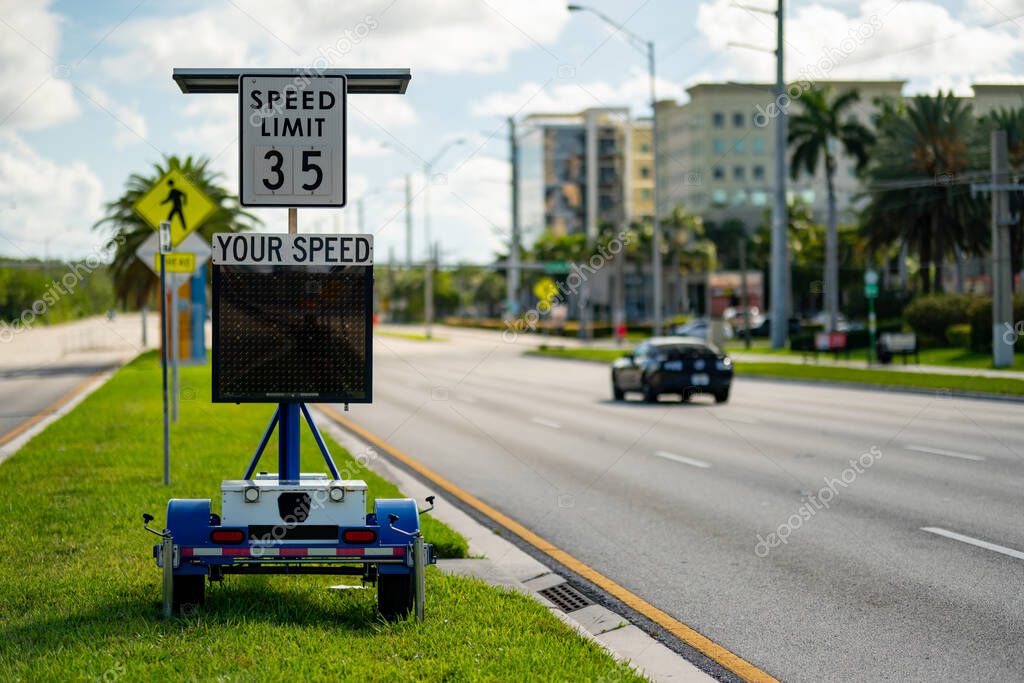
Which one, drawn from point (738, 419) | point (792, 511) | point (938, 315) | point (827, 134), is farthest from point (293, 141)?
point (827, 134)

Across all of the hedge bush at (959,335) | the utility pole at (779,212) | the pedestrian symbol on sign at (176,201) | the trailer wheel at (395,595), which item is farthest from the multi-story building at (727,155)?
the trailer wheel at (395,595)

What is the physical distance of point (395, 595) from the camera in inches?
282

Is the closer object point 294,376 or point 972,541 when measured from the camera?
point 294,376

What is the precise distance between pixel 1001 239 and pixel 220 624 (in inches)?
1308

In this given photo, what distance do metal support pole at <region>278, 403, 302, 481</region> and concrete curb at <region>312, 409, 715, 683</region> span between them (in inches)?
68.3

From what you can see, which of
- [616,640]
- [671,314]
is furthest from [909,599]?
[671,314]

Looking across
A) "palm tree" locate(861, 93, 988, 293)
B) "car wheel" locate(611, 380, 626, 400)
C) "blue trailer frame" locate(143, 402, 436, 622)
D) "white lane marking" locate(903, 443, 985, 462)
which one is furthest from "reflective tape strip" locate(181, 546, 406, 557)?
"palm tree" locate(861, 93, 988, 293)

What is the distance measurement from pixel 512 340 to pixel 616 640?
7954 cm

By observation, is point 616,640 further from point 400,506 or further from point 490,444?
point 490,444

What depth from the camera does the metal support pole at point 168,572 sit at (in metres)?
6.89

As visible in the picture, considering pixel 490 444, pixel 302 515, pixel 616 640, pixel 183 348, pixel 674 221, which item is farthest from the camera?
pixel 674 221

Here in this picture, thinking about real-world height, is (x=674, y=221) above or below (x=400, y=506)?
above

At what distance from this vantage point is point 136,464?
14.7 meters

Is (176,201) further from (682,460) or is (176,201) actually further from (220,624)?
(220,624)
